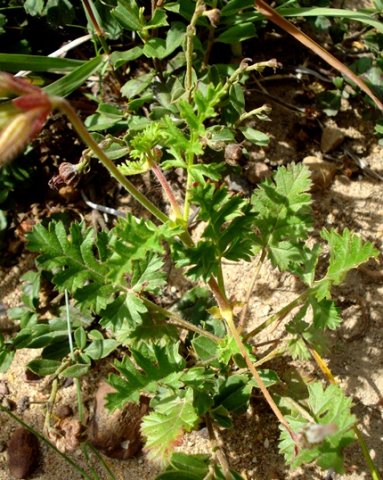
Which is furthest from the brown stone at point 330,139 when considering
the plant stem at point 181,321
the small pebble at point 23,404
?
the small pebble at point 23,404

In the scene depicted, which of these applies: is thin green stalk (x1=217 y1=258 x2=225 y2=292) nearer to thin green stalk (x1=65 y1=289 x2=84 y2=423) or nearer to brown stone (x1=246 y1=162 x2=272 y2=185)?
thin green stalk (x1=65 y1=289 x2=84 y2=423)

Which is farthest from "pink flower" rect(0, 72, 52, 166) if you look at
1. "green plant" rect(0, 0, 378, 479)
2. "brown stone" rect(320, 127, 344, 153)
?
"brown stone" rect(320, 127, 344, 153)

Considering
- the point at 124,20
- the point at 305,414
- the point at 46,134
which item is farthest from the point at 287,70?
the point at 305,414

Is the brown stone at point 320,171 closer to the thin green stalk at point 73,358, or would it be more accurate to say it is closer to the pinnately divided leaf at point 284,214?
the pinnately divided leaf at point 284,214

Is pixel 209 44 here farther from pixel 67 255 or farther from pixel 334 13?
pixel 67 255

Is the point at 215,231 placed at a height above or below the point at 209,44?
below

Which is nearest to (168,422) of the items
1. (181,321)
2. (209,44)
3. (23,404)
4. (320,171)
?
(181,321)

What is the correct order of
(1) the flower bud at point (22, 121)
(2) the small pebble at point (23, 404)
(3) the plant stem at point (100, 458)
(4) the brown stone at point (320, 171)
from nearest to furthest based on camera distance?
1. (1) the flower bud at point (22, 121)
2. (3) the plant stem at point (100, 458)
3. (2) the small pebble at point (23, 404)
4. (4) the brown stone at point (320, 171)
